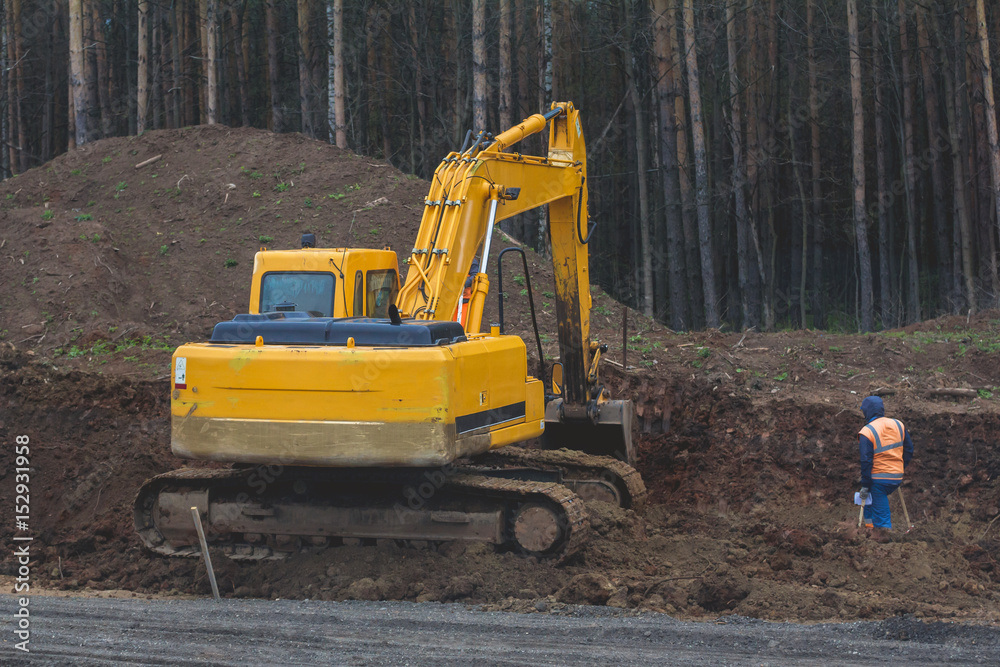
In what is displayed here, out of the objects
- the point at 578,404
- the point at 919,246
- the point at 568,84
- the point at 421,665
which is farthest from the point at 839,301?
the point at 421,665

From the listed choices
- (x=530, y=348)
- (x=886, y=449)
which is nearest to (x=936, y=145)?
(x=530, y=348)

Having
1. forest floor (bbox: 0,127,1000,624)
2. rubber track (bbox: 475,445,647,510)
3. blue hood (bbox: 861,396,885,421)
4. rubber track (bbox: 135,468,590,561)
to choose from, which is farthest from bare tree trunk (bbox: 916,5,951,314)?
rubber track (bbox: 135,468,590,561)

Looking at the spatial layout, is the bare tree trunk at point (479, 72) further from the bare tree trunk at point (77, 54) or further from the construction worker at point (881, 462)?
the construction worker at point (881, 462)

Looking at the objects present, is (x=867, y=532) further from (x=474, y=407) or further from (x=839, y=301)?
(x=839, y=301)

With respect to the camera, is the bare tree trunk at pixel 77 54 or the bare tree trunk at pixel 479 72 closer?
the bare tree trunk at pixel 479 72

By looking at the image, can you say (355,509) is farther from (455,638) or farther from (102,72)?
(102,72)

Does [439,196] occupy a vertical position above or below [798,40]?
below

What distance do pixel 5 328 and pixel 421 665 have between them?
12670mm

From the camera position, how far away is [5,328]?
15695mm

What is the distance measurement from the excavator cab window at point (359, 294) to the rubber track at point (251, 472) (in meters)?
1.86

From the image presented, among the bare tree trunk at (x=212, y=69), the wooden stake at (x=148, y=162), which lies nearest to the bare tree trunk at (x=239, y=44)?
the bare tree trunk at (x=212, y=69)

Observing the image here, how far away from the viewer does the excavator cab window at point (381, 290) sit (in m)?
9.38

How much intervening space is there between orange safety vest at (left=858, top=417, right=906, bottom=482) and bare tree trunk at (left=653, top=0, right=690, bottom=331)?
13.8 metres

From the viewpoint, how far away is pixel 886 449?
913 cm
